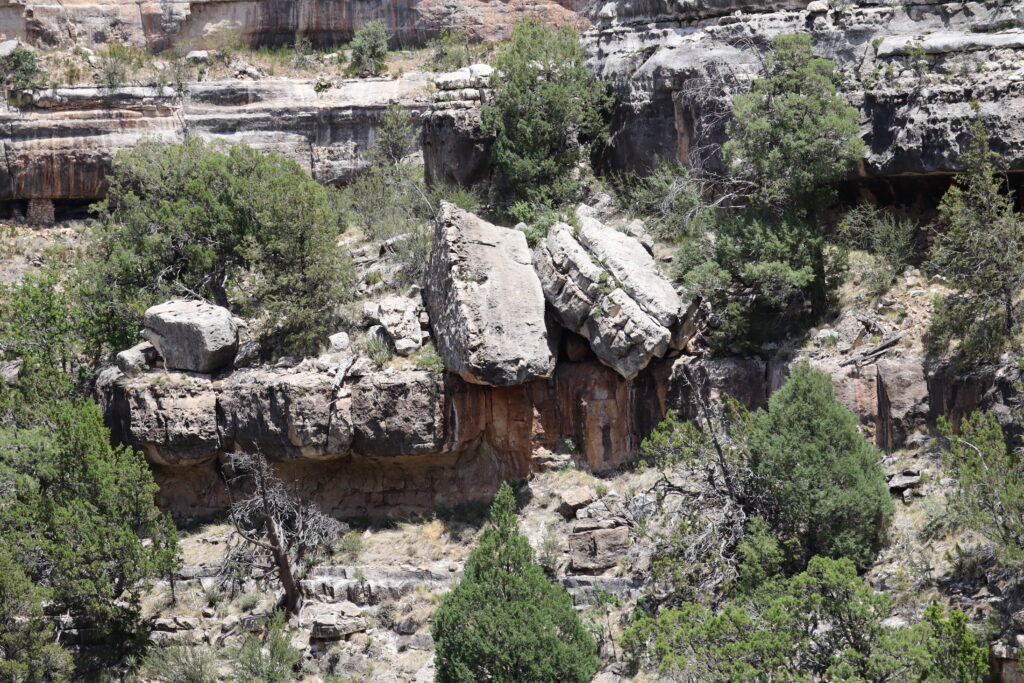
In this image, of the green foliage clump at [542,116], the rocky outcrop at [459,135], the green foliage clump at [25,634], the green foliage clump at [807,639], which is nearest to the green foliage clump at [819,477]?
the green foliage clump at [807,639]

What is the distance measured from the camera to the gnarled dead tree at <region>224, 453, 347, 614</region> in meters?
29.0

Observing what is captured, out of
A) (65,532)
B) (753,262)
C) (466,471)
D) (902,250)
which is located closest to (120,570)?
(65,532)

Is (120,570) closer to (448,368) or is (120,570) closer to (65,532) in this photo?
(65,532)

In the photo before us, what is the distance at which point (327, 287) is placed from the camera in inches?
1277

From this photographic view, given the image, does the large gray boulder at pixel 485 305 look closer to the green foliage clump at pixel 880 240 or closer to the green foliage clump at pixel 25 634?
the green foliage clump at pixel 880 240

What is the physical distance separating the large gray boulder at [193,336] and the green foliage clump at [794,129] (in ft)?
39.5

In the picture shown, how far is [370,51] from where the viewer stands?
4684 cm

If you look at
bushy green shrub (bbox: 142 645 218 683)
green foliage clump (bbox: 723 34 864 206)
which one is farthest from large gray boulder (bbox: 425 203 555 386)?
bushy green shrub (bbox: 142 645 218 683)

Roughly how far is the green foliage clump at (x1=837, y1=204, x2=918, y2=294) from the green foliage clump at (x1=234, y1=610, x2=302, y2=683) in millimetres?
14125

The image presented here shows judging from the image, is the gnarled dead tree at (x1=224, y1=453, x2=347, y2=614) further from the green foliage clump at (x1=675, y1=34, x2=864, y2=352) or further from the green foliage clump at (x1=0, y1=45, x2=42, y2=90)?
the green foliage clump at (x1=0, y1=45, x2=42, y2=90)

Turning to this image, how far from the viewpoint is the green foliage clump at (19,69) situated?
4400 centimetres

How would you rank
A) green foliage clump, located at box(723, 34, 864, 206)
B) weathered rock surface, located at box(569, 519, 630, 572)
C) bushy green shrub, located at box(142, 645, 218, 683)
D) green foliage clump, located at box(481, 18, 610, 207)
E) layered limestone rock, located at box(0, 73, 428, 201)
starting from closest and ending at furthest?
bushy green shrub, located at box(142, 645, 218, 683), weathered rock surface, located at box(569, 519, 630, 572), green foliage clump, located at box(723, 34, 864, 206), green foliage clump, located at box(481, 18, 610, 207), layered limestone rock, located at box(0, 73, 428, 201)

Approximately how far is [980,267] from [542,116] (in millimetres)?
12353

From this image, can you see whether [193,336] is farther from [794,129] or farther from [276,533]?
[794,129]
